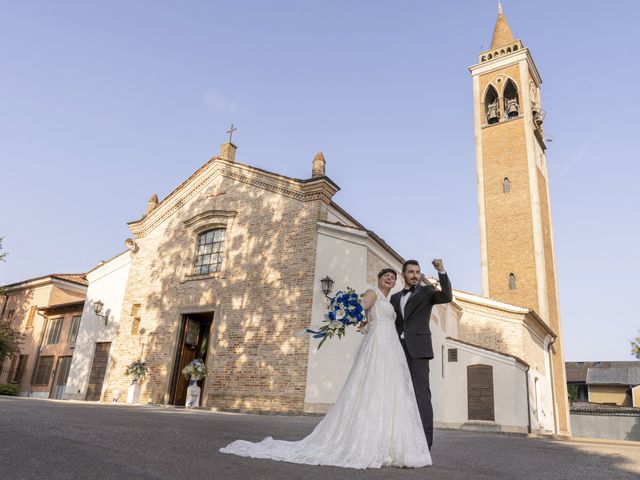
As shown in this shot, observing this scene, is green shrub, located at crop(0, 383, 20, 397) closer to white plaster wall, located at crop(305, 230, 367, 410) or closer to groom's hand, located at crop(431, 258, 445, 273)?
white plaster wall, located at crop(305, 230, 367, 410)

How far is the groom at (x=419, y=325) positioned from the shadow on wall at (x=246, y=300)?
817 centimetres

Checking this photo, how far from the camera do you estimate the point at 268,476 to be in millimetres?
3123

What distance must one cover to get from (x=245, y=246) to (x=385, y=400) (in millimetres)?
11423

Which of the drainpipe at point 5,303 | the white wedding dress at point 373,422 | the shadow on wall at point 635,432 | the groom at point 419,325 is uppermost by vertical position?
the drainpipe at point 5,303

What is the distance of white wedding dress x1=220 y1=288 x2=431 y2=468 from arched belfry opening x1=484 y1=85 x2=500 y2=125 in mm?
27865

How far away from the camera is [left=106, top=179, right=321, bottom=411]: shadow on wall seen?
13078mm

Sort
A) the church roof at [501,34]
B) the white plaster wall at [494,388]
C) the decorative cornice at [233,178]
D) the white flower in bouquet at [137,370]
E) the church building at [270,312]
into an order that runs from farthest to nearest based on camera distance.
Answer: the church roof at [501,34]
the white plaster wall at [494,388]
the white flower in bouquet at [137,370]
the decorative cornice at [233,178]
the church building at [270,312]

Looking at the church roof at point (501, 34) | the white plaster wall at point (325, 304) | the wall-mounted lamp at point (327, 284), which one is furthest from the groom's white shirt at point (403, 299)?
the church roof at point (501, 34)

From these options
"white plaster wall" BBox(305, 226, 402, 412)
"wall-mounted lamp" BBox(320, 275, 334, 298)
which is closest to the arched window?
"white plaster wall" BBox(305, 226, 402, 412)

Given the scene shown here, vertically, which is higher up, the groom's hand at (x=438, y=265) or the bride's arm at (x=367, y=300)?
the groom's hand at (x=438, y=265)

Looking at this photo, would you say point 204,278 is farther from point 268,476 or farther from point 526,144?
point 526,144

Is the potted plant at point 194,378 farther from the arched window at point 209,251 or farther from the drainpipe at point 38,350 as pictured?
the drainpipe at point 38,350

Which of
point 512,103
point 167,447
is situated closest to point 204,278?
point 167,447

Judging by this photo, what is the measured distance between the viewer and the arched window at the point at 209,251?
52.5 feet
